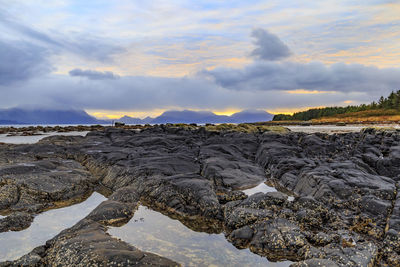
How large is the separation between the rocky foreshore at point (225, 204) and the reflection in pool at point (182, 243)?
45 cm

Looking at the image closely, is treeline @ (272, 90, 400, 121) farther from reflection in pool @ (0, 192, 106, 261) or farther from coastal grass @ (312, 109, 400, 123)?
reflection in pool @ (0, 192, 106, 261)

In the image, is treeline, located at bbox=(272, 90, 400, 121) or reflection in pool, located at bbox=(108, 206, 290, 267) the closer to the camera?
reflection in pool, located at bbox=(108, 206, 290, 267)

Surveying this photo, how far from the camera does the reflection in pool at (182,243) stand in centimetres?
822

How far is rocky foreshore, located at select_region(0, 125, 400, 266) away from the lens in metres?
7.85

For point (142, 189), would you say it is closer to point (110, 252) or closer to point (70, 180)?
point (70, 180)

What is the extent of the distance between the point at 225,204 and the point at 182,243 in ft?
12.0

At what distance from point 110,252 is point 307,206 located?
28.5 ft

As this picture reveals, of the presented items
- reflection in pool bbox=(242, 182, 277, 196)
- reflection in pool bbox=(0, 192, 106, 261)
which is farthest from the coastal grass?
reflection in pool bbox=(0, 192, 106, 261)

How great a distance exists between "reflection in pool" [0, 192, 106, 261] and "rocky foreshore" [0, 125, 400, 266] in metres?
0.61

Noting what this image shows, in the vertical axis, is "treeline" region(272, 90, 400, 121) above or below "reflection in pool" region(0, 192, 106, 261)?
above

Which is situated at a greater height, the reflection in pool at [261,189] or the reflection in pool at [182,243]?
the reflection in pool at [261,189]

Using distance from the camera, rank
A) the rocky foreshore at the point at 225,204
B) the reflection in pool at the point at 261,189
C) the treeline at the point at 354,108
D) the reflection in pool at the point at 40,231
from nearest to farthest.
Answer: the rocky foreshore at the point at 225,204
the reflection in pool at the point at 40,231
the reflection in pool at the point at 261,189
the treeline at the point at 354,108

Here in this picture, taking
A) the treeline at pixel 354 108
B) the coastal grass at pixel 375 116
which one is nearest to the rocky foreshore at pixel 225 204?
the coastal grass at pixel 375 116

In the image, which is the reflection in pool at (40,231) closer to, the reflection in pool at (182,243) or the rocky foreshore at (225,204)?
the rocky foreshore at (225,204)
